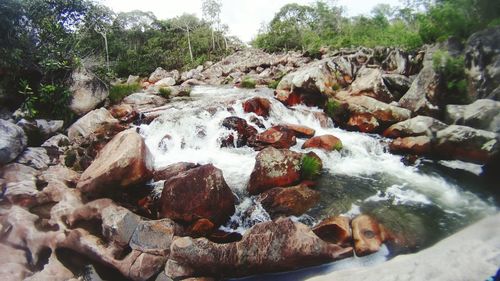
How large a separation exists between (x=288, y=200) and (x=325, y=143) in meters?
3.73

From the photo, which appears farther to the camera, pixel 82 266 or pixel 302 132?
pixel 302 132

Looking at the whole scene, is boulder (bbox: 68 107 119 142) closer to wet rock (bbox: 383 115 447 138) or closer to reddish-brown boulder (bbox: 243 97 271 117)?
reddish-brown boulder (bbox: 243 97 271 117)

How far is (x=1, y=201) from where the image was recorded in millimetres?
6387

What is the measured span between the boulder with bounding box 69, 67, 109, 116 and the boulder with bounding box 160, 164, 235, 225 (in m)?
7.15

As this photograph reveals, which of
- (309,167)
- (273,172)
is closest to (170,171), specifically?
(273,172)

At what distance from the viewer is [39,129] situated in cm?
952

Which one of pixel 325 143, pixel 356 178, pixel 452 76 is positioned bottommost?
pixel 356 178

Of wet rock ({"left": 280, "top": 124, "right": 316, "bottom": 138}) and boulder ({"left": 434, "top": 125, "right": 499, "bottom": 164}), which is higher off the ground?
wet rock ({"left": 280, "top": 124, "right": 316, "bottom": 138})

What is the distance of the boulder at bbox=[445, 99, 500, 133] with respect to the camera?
8.25 metres

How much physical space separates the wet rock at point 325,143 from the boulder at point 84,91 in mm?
8362

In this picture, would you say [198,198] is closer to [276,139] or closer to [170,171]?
[170,171]

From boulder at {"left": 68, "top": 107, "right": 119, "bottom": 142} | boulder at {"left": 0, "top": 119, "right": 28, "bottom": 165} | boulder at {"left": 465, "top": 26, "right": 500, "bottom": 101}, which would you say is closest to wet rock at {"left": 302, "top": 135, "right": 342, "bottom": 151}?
boulder at {"left": 465, "top": 26, "right": 500, "bottom": 101}

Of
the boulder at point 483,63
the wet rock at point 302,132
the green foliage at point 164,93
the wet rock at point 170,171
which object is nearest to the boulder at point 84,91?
the green foliage at point 164,93

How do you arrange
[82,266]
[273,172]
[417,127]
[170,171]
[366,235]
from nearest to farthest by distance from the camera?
[82,266], [366,235], [273,172], [170,171], [417,127]
